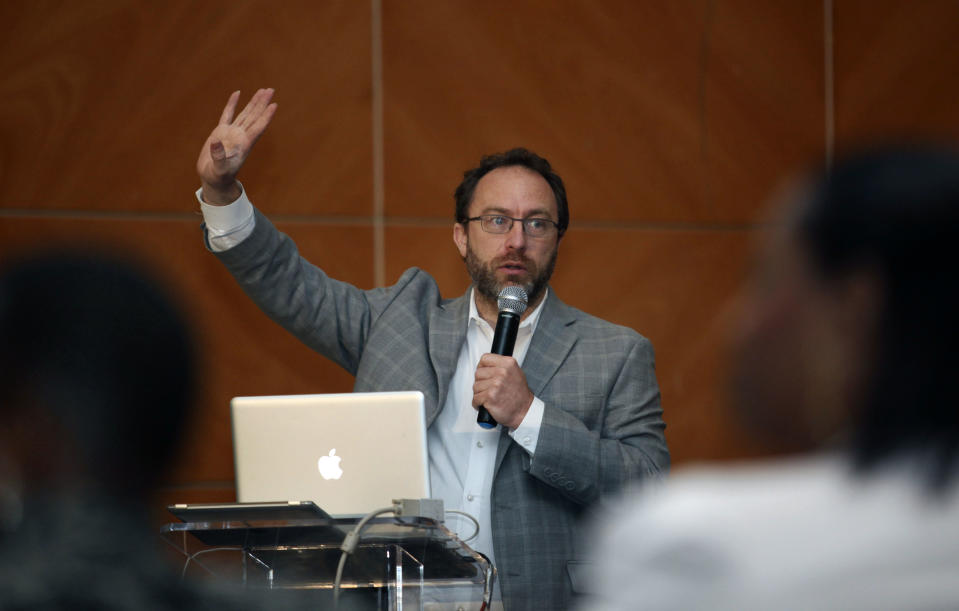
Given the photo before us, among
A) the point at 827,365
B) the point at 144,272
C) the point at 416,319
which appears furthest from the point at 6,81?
the point at 827,365

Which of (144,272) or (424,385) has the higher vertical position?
(424,385)

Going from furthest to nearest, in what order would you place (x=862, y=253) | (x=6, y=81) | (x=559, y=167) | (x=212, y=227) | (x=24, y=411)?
(x=559, y=167) < (x=6, y=81) < (x=212, y=227) < (x=24, y=411) < (x=862, y=253)

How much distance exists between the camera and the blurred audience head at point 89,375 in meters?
0.84

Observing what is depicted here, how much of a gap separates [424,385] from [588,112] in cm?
161

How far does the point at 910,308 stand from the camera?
0.72m

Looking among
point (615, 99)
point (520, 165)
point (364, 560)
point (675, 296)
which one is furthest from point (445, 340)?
point (615, 99)

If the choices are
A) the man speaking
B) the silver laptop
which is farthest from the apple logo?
the man speaking

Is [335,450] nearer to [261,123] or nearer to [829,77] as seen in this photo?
[261,123]

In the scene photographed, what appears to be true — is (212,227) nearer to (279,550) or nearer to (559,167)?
(279,550)

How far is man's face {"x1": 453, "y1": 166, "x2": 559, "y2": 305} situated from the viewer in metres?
3.06

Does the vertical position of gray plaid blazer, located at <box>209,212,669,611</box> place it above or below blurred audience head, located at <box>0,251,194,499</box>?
above

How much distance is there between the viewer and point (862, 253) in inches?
28.5

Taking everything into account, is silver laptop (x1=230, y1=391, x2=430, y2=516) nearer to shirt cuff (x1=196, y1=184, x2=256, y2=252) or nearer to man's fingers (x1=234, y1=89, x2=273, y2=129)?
shirt cuff (x1=196, y1=184, x2=256, y2=252)

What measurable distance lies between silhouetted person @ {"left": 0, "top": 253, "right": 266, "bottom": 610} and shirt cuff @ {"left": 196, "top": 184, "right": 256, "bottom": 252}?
1.99 meters
